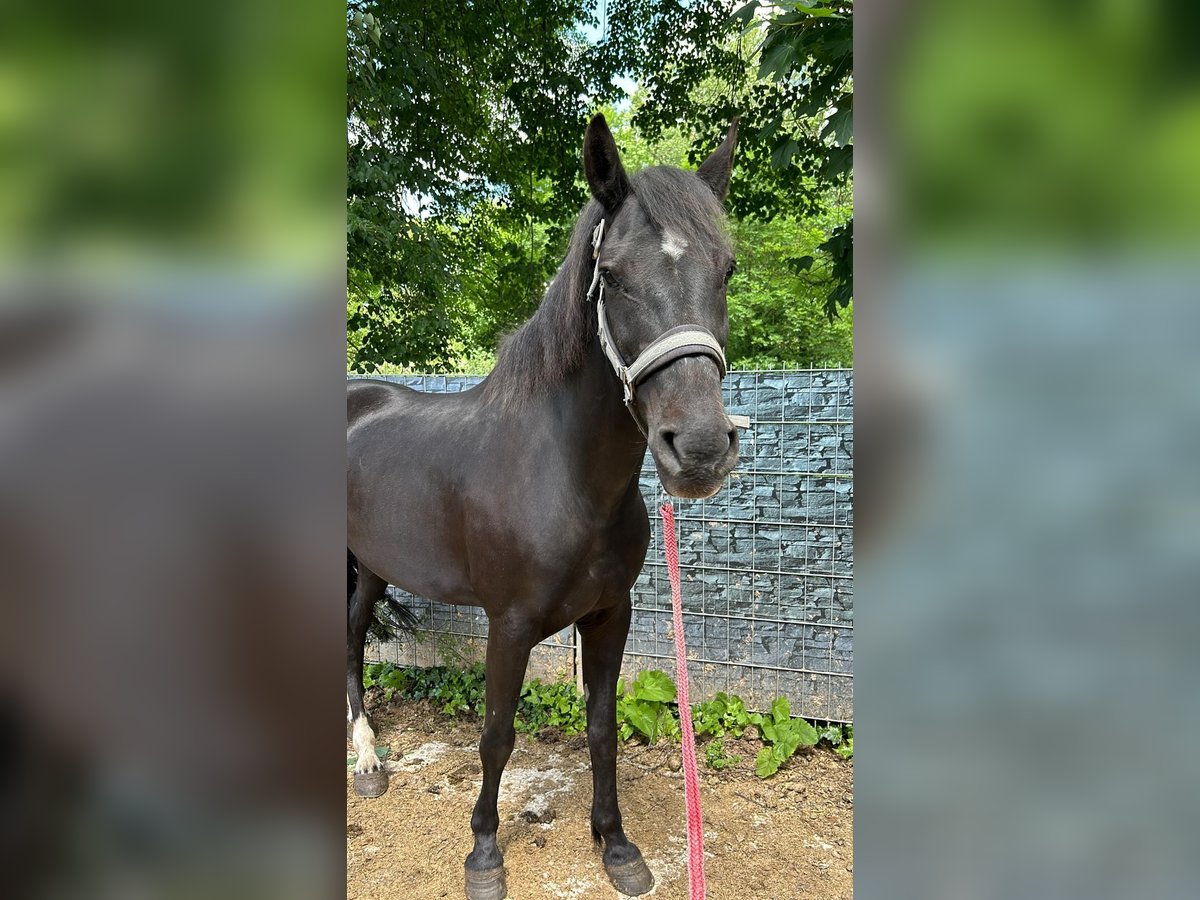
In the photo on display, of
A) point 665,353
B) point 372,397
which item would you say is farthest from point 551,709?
point 665,353

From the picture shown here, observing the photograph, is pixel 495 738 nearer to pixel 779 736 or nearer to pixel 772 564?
pixel 779 736

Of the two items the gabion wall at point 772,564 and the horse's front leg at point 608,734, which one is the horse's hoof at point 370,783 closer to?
the horse's front leg at point 608,734

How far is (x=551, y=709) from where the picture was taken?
12.4ft

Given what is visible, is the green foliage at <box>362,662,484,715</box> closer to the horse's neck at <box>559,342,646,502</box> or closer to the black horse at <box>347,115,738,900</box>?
the black horse at <box>347,115,738,900</box>

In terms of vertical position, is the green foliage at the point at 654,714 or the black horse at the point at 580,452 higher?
the black horse at the point at 580,452

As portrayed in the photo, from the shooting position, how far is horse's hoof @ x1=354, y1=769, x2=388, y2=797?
313 cm

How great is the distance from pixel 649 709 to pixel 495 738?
141cm

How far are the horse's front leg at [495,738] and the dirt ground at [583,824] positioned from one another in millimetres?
122

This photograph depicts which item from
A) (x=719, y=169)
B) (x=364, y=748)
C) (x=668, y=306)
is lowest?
(x=364, y=748)

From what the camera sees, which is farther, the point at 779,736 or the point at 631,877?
the point at 779,736

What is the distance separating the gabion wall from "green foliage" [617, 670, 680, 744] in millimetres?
142

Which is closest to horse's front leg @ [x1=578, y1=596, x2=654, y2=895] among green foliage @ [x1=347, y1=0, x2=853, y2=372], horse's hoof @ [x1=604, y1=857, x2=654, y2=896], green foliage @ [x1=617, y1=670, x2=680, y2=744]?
horse's hoof @ [x1=604, y1=857, x2=654, y2=896]

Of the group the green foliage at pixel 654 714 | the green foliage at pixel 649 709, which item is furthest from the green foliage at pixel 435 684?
the green foliage at pixel 649 709

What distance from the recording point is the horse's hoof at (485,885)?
2.34 m
